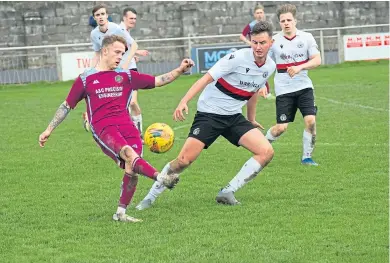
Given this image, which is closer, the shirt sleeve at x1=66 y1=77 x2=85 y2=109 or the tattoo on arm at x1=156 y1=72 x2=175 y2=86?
the shirt sleeve at x1=66 y1=77 x2=85 y2=109

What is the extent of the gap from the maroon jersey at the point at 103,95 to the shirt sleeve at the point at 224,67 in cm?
99

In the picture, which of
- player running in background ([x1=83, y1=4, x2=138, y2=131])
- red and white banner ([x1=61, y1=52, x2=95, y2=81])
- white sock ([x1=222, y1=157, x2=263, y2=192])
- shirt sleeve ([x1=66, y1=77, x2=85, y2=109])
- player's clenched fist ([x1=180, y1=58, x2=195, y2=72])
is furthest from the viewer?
red and white banner ([x1=61, y1=52, x2=95, y2=81])

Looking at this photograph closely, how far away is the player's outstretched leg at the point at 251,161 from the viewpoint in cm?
1020

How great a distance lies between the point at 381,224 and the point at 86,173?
5234mm

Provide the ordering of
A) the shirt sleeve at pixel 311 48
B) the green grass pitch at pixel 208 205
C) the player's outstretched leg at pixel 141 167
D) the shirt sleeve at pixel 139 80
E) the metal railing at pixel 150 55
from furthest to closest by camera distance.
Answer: the metal railing at pixel 150 55
the shirt sleeve at pixel 311 48
the shirt sleeve at pixel 139 80
the player's outstretched leg at pixel 141 167
the green grass pitch at pixel 208 205

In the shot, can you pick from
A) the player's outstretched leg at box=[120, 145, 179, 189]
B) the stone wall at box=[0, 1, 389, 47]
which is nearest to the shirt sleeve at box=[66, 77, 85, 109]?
the player's outstretched leg at box=[120, 145, 179, 189]

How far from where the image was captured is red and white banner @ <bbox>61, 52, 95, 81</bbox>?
3177cm

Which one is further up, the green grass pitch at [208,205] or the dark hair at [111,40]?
the dark hair at [111,40]

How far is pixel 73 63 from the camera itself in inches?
1257

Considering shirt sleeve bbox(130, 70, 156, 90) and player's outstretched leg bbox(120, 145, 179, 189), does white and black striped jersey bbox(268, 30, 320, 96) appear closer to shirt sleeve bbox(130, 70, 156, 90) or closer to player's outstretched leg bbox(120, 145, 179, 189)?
shirt sleeve bbox(130, 70, 156, 90)

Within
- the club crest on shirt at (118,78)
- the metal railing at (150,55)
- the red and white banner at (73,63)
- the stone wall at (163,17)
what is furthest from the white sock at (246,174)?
the stone wall at (163,17)

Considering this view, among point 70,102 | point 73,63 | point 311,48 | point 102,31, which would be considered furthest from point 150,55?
point 70,102

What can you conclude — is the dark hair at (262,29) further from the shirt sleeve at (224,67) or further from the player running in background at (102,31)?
the player running in background at (102,31)

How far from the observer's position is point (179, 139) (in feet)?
55.1
